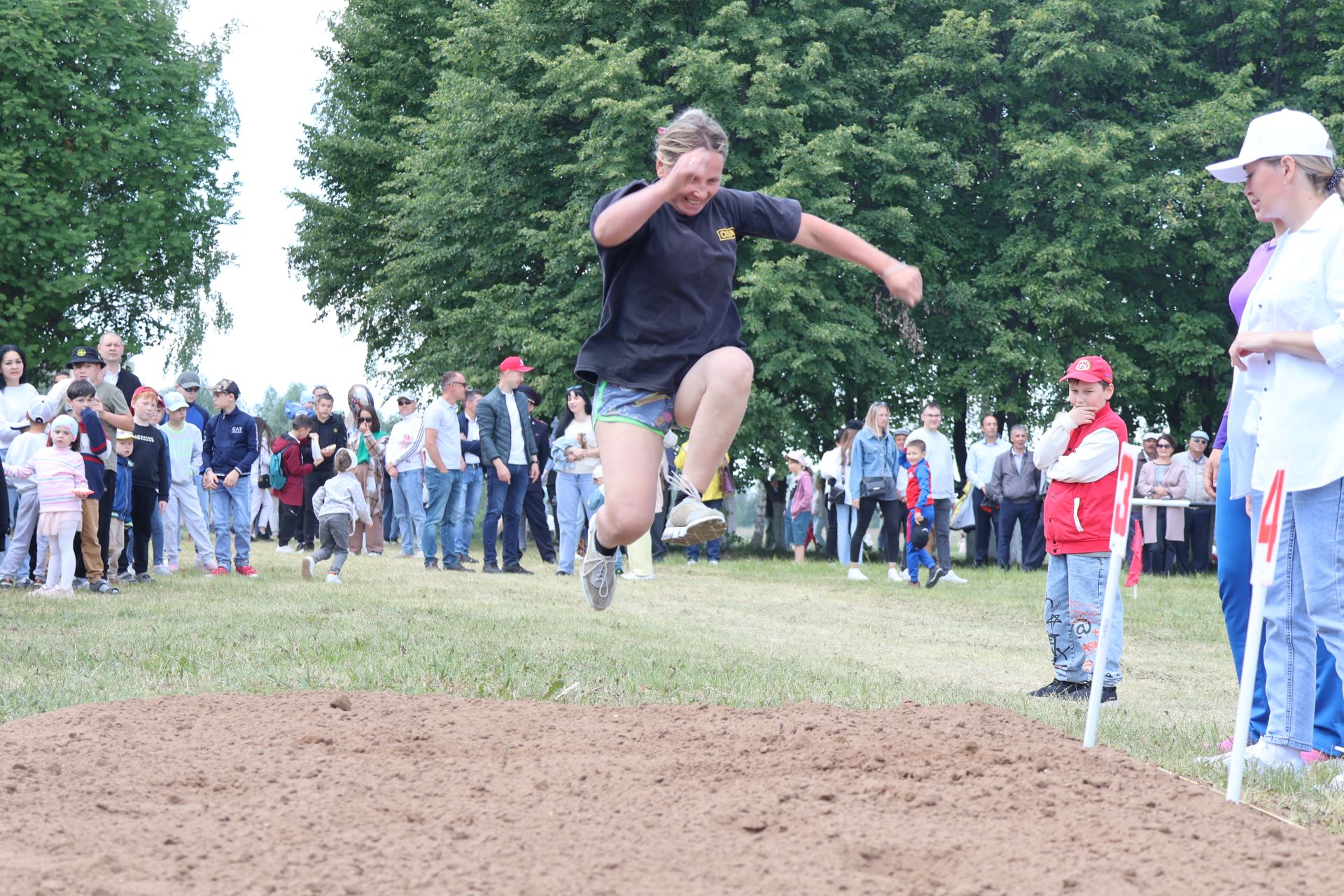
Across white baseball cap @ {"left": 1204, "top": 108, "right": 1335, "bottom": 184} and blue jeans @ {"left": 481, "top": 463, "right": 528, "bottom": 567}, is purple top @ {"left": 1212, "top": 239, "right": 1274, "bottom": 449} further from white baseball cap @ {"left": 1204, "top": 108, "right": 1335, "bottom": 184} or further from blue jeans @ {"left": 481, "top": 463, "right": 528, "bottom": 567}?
blue jeans @ {"left": 481, "top": 463, "right": 528, "bottom": 567}

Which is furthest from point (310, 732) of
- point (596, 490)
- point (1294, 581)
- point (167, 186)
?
point (167, 186)

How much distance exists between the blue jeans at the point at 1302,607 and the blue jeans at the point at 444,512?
11.7 metres

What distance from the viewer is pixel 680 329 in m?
5.74

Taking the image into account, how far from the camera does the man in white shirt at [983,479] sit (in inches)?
780

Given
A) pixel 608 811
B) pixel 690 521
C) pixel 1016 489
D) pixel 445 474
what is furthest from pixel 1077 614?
pixel 1016 489

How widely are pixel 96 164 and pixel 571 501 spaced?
2204cm

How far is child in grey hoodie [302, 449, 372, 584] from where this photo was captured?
13.3 m

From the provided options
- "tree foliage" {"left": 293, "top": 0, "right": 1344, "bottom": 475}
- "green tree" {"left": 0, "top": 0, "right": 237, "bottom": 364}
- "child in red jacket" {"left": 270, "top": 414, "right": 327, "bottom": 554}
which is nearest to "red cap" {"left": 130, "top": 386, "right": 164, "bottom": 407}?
"child in red jacket" {"left": 270, "top": 414, "right": 327, "bottom": 554}

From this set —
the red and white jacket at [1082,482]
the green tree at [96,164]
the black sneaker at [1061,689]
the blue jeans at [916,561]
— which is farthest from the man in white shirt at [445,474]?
the green tree at [96,164]

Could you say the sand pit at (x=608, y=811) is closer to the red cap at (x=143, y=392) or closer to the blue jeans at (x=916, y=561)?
the red cap at (x=143, y=392)

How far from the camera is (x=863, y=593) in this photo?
15477 millimetres

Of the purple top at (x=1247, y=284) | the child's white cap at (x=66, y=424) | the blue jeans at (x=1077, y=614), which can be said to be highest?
the purple top at (x=1247, y=284)

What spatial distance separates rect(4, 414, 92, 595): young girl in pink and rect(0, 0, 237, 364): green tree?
21.3 meters

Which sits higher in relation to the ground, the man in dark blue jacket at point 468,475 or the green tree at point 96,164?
the green tree at point 96,164
